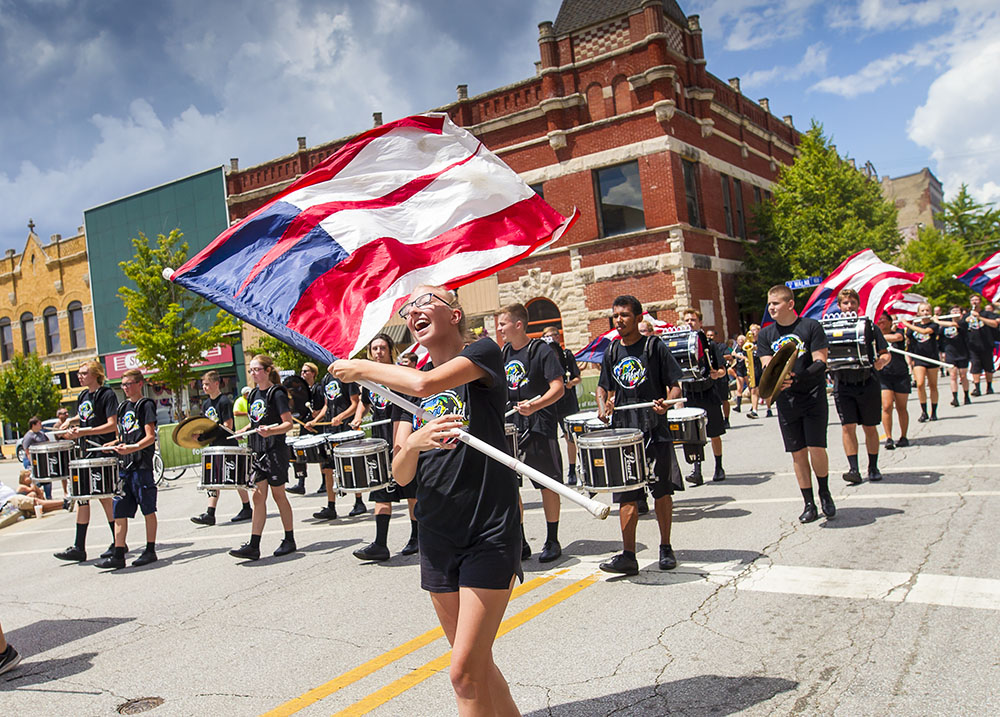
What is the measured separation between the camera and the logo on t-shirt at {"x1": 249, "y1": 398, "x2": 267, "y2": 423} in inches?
334

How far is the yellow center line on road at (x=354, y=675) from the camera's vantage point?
166 inches

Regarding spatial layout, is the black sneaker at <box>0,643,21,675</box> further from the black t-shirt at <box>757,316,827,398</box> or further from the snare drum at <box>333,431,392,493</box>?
the black t-shirt at <box>757,316,827,398</box>

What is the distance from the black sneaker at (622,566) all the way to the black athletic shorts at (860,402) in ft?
12.6

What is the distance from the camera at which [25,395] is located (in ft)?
117

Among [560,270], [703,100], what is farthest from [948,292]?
[560,270]

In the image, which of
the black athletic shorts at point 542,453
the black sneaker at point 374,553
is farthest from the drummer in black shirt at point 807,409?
the black sneaker at point 374,553

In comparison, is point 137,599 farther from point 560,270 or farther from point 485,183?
point 560,270

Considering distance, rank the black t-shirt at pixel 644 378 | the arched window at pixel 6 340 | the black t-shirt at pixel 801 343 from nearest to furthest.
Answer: the black t-shirt at pixel 644 378
the black t-shirt at pixel 801 343
the arched window at pixel 6 340

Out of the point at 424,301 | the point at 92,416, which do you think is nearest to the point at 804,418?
the point at 424,301

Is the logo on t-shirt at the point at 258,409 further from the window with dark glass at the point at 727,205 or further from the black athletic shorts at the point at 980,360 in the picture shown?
the window with dark glass at the point at 727,205

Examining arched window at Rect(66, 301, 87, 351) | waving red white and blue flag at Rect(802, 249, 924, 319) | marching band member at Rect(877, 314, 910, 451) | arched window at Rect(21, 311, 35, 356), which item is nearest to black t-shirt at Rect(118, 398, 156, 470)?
marching band member at Rect(877, 314, 910, 451)

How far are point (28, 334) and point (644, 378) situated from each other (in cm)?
4519

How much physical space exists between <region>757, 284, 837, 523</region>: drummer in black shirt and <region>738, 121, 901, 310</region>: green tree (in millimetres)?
22724

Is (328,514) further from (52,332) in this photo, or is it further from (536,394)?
(52,332)
